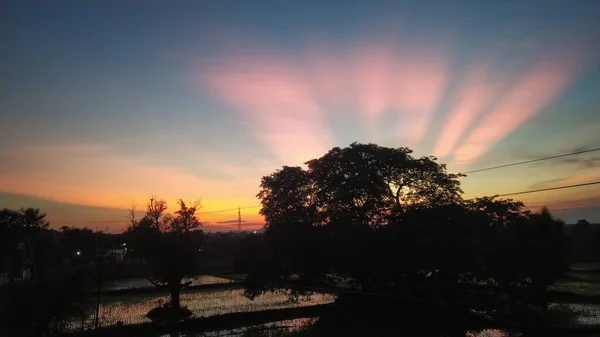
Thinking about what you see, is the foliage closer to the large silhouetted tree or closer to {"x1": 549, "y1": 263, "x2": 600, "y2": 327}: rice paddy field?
the large silhouetted tree

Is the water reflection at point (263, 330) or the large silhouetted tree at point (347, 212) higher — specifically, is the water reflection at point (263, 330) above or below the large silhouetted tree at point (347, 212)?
below

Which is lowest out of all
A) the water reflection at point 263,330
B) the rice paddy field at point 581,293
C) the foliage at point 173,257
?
the rice paddy field at point 581,293

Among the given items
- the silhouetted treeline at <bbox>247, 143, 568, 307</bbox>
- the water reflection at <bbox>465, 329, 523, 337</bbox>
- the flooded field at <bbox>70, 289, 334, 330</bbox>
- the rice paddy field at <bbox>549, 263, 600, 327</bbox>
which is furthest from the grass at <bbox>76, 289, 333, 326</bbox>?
the rice paddy field at <bbox>549, 263, 600, 327</bbox>

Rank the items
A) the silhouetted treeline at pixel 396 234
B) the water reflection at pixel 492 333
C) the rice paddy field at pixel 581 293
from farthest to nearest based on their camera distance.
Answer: the silhouetted treeline at pixel 396 234 < the rice paddy field at pixel 581 293 < the water reflection at pixel 492 333

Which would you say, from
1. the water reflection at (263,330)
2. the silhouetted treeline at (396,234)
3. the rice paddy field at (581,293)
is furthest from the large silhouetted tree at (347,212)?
the rice paddy field at (581,293)

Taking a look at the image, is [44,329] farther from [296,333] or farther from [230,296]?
[230,296]

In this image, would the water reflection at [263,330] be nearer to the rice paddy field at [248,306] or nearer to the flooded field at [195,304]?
the rice paddy field at [248,306]

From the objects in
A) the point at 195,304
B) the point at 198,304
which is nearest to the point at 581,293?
the point at 198,304

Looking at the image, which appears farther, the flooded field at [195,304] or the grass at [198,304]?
the grass at [198,304]

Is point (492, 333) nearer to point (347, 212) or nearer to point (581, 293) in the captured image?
point (347, 212)

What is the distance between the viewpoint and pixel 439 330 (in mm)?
20766

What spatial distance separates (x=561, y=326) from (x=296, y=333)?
1228cm

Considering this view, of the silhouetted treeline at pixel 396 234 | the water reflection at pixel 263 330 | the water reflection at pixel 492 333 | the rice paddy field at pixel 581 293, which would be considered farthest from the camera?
the silhouetted treeline at pixel 396 234

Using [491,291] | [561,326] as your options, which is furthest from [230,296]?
[561,326]
